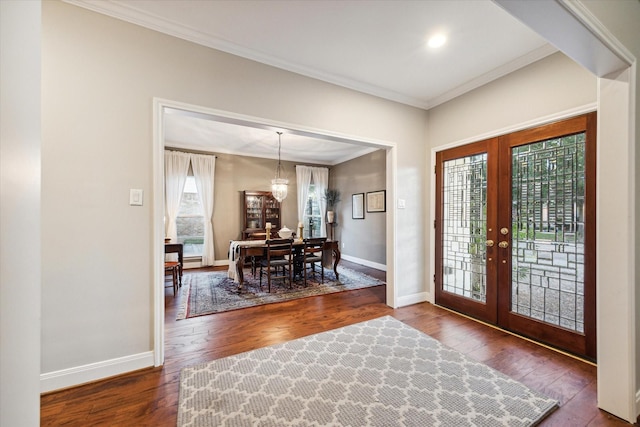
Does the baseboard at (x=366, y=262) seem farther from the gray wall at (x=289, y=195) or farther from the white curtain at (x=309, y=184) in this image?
the white curtain at (x=309, y=184)

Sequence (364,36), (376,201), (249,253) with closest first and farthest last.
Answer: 1. (364,36)
2. (249,253)
3. (376,201)

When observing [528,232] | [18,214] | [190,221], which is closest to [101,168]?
[18,214]

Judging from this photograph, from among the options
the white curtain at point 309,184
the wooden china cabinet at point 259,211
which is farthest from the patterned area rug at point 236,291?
the white curtain at point 309,184

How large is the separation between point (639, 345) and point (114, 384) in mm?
3452

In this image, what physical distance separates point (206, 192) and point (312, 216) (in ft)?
8.94

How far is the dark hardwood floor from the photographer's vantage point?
1.61m

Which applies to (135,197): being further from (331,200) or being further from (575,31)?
(331,200)

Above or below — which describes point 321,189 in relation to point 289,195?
above

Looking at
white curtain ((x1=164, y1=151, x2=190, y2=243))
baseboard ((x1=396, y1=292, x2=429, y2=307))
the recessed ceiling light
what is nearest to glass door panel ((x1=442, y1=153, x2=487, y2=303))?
baseboard ((x1=396, y1=292, x2=429, y2=307))

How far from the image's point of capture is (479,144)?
116 inches

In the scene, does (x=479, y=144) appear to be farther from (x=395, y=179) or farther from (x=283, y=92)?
(x=283, y=92)

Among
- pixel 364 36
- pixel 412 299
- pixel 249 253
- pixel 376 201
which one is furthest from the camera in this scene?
pixel 376 201

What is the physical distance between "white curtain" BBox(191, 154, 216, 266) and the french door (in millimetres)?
4776

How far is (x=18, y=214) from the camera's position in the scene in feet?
1.58
